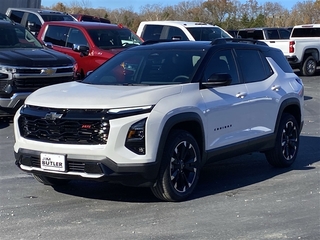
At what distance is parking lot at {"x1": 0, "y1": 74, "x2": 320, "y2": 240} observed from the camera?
237 inches

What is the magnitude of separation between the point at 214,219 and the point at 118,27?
33.2ft

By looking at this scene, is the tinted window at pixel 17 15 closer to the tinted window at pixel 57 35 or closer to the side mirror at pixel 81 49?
the tinted window at pixel 57 35

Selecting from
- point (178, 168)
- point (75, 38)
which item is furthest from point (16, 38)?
point (178, 168)

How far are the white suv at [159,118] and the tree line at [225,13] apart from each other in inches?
1344

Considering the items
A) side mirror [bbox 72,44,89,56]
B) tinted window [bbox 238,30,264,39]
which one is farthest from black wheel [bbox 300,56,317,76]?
side mirror [bbox 72,44,89,56]

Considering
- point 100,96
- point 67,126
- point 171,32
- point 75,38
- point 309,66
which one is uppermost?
point 100,96

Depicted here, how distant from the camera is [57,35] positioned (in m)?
16.1

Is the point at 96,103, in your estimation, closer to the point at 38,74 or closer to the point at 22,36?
the point at 38,74

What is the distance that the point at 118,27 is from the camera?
15.9m

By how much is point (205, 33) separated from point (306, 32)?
28.2 ft

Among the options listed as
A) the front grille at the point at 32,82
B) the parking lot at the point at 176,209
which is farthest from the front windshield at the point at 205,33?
the parking lot at the point at 176,209

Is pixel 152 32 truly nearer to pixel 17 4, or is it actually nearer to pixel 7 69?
pixel 7 69

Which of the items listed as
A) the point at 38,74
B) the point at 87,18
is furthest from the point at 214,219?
the point at 87,18

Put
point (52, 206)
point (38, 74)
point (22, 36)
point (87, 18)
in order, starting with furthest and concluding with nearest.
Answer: point (87, 18), point (22, 36), point (38, 74), point (52, 206)
